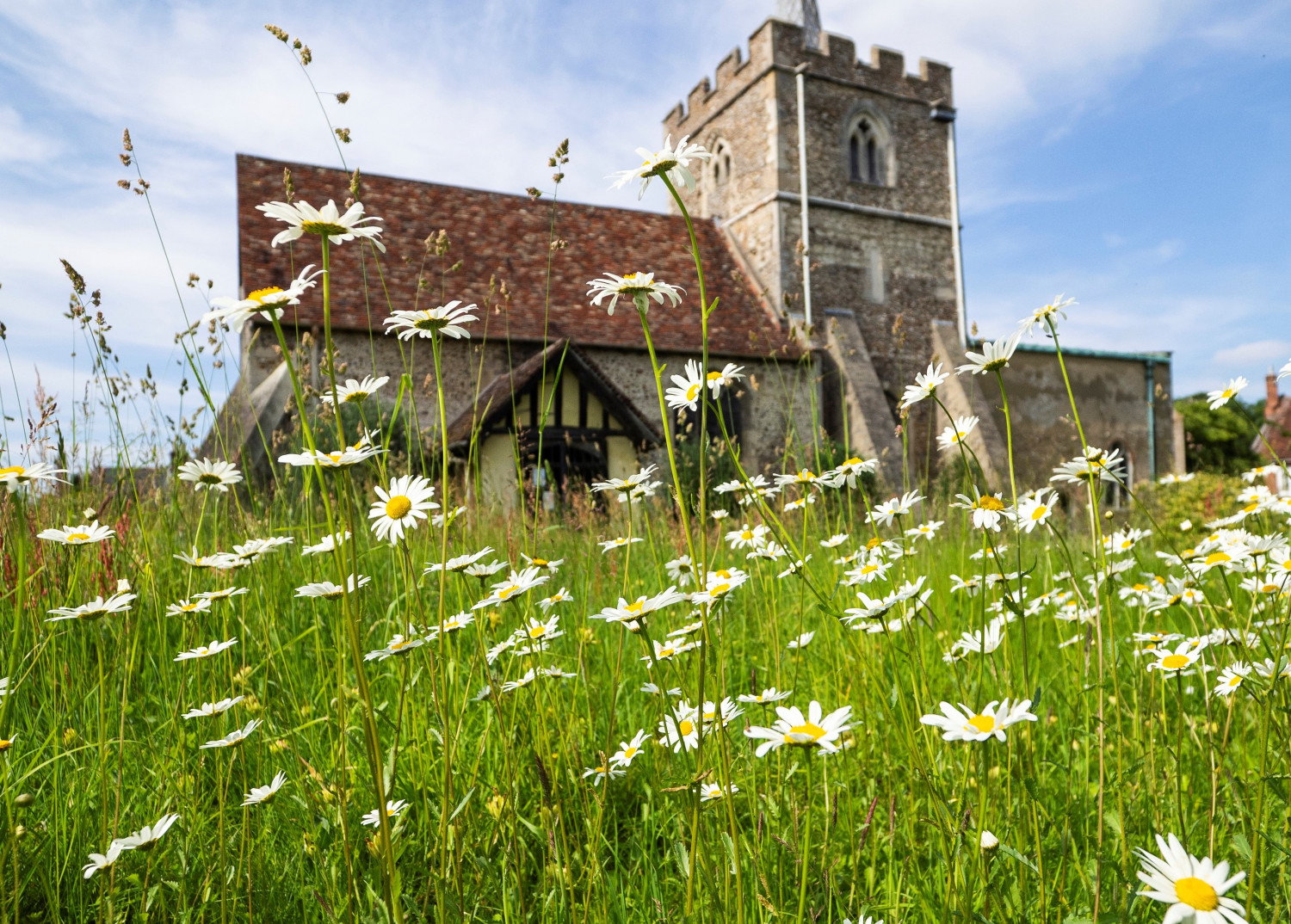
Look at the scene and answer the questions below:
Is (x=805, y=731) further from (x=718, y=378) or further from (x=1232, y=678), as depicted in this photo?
(x=1232, y=678)

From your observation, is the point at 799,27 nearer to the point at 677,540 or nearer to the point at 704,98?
the point at 704,98

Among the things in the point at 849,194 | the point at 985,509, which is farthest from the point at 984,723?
the point at 849,194

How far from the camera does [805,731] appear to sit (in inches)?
45.9

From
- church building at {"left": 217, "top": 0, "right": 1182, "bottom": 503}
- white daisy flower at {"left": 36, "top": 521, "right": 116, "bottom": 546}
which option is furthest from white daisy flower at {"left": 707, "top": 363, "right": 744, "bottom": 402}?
church building at {"left": 217, "top": 0, "right": 1182, "bottom": 503}

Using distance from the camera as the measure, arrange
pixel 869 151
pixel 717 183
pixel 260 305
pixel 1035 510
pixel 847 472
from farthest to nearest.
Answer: pixel 717 183 → pixel 869 151 → pixel 847 472 → pixel 1035 510 → pixel 260 305

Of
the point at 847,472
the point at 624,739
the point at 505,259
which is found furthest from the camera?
the point at 505,259

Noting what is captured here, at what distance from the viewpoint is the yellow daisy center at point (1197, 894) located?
869 mm

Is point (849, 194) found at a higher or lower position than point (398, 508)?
higher

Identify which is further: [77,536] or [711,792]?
[77,536]

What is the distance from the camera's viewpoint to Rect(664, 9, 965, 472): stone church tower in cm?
1744

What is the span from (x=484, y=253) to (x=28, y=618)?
539 inches

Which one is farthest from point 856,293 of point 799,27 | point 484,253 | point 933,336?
point 484,253

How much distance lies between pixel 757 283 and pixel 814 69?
4923 millimetres

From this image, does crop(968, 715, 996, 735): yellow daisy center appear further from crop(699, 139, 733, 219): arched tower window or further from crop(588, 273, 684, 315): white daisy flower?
crop(699, 139, 733, 219): arched tower window
